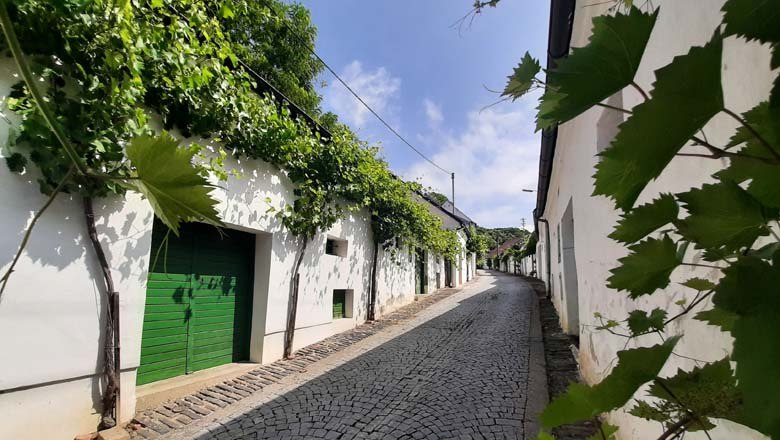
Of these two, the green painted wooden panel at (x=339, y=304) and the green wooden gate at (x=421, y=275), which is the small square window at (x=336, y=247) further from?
the green wooden gate at (x=421, y=275)

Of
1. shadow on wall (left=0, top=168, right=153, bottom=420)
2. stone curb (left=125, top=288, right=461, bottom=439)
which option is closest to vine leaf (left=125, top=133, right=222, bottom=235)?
shadow on wall (left=0, top=168, right=153, bottom=420)

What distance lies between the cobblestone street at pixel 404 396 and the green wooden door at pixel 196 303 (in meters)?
1.12

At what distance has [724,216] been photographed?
1.66ft

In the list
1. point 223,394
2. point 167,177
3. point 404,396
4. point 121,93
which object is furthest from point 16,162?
point 404,396

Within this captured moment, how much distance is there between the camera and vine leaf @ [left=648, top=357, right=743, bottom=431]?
604 millimetres

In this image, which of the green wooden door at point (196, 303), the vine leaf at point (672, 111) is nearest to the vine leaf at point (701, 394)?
the vine leaf at point (672, 111)

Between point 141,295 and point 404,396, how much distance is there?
3080 mm

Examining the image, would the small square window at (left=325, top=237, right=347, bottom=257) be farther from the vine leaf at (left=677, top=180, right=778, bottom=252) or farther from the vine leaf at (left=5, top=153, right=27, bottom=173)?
the vine leaf at (left=677, top=180, right=778, bottom=252)

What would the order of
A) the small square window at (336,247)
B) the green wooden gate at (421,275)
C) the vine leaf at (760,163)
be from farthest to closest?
the green wooden gate at (421,275), the small square window at (336,247), the vine leaf at (760,163)

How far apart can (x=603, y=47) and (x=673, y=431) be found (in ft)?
1.95

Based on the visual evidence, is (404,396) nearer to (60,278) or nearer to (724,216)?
(60,278)

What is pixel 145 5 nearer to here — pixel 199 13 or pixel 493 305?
pixel 199 13

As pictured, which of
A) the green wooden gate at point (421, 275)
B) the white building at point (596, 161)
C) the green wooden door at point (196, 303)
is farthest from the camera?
the green wooden gate at point (421, 275)

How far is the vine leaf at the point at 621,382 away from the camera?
1.77 feet
